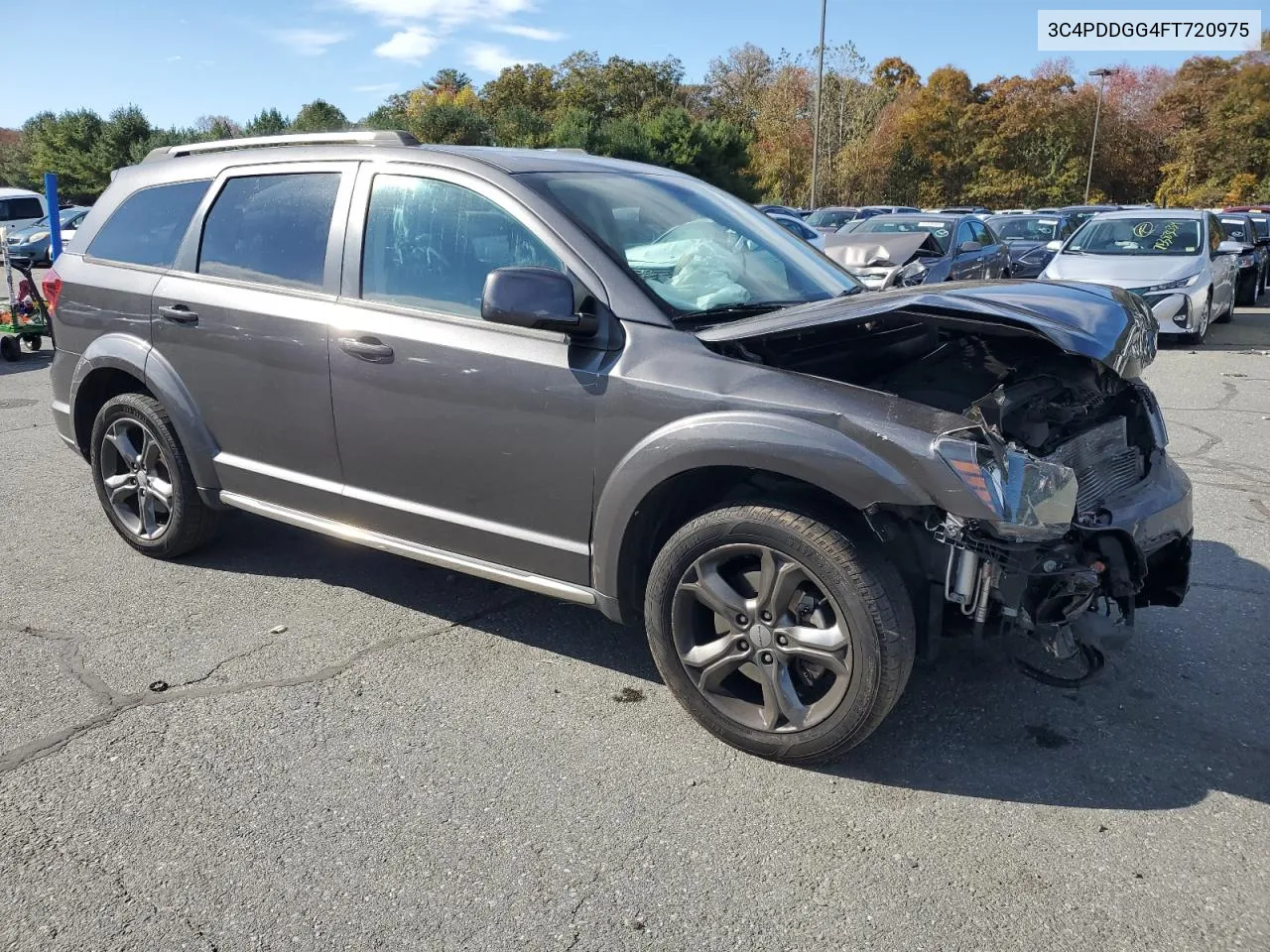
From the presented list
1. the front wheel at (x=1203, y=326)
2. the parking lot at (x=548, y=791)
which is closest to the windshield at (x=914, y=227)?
the front wheel at (x=1203, y=326)

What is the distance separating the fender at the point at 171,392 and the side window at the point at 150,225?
0.41 m

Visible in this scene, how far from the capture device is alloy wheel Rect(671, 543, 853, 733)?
295 cm

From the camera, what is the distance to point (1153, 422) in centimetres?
367

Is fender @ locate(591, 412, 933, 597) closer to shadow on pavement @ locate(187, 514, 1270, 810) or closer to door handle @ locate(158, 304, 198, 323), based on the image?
shadow on pavement @ locate(187, 514, 1270, 810)

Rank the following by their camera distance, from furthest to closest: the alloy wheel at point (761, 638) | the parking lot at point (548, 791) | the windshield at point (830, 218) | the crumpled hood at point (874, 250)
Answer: the windshield at point (830, 218) → the crumpled hood at point (874, 250) → the alloy wheel at point (761, 638) → the parking lot at point (548, 791)

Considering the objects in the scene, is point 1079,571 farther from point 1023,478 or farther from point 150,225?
point 150,225

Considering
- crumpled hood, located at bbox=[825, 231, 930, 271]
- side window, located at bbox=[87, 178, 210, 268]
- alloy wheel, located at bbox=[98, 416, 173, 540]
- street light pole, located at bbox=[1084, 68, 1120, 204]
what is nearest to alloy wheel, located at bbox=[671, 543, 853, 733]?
alloy wheel, located at bbox=[98, 416, 173, 540]

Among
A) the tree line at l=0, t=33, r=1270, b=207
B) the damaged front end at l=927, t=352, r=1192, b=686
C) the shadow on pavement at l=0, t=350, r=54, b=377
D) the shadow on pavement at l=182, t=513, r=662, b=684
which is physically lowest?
the shadow on pavement at l=182, t=513, r=662, b=684

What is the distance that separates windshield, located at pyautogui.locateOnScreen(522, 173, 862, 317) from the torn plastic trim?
1.01m

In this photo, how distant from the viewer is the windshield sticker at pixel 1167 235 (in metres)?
12.9

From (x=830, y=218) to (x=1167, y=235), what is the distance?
11.5 m

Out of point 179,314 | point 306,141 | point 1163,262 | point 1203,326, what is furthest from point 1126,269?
point 179,314

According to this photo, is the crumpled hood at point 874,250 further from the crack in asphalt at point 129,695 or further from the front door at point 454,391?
the crack in asphalt at point 129,695

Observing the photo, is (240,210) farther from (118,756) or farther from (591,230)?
(118,756)
